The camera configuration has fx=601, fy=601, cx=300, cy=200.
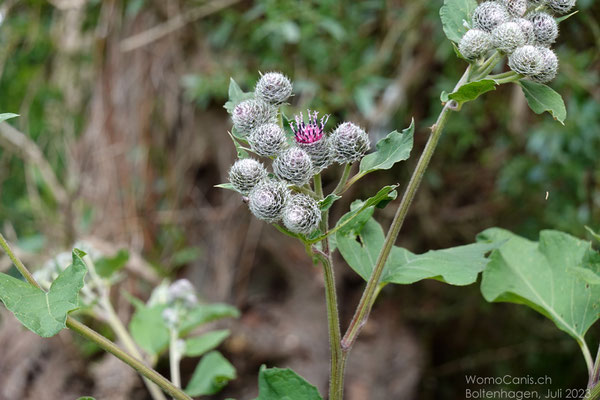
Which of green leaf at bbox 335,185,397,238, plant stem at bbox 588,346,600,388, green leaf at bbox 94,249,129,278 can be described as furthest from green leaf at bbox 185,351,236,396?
plant stem at bbox 588,346,600,388

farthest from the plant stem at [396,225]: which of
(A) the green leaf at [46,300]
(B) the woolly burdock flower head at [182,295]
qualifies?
(B) the woolly burdock flower head at [182,295]

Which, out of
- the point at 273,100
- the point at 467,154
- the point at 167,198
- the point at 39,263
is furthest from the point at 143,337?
the point at 467,154

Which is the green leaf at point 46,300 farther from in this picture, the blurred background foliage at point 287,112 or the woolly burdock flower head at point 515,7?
the blurred background foliage at point 287,112

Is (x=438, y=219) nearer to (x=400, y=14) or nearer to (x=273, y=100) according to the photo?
(x=400, y=14)

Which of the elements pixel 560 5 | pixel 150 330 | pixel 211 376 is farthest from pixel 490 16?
pixel 150 330

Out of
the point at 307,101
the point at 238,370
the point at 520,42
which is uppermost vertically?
the point at 520,42

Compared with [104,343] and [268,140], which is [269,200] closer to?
[268,140]
